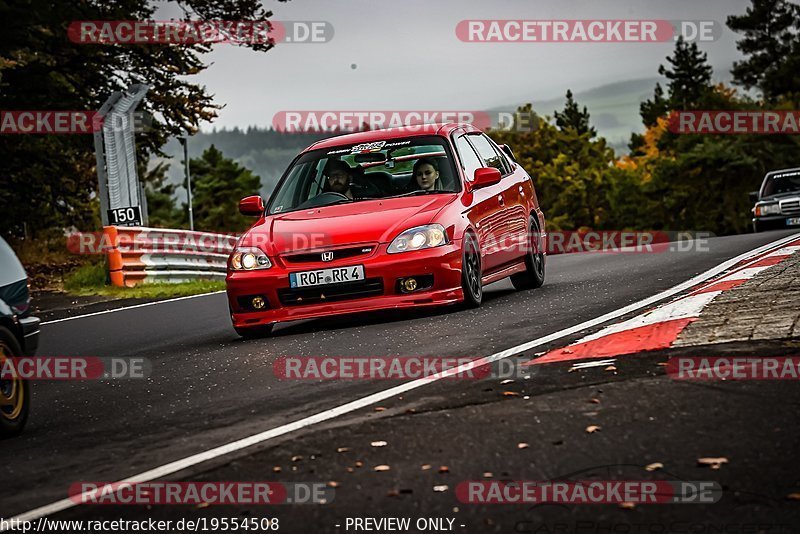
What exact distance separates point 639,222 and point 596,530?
81024 mm

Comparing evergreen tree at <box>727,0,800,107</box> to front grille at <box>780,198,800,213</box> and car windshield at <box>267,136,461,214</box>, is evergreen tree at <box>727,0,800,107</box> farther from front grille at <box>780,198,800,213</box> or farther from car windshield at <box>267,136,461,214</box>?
car windshield at <box>267,136,461,214</box>

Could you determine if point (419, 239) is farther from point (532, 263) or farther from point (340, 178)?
point (532, 263)

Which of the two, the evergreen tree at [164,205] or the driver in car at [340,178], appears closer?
the driver in car at [340,178]

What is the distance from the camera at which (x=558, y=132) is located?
9475cm

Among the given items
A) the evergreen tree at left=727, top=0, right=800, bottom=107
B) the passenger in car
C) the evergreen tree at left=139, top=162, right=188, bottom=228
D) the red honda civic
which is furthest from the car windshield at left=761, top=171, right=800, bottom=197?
the evergreen tree at left=139, top=162, right=188, bottom=228

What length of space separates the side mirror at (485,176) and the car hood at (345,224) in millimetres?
314

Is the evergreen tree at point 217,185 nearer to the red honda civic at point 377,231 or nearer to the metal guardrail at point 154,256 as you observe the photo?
the metal guardrail at point 154,256

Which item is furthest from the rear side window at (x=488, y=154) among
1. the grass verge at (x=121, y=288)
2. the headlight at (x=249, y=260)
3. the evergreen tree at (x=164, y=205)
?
the evergreen tree at (x=164, y=205)

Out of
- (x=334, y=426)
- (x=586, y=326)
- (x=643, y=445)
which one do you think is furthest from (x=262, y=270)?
(x=643, y=445)

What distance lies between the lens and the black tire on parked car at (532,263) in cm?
1236

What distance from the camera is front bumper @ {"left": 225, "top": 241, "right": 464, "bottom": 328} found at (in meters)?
9.94

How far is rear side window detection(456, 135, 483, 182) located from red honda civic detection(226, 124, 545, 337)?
0.06 ft

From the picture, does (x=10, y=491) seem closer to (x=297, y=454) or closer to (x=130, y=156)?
(x=297, y=454)

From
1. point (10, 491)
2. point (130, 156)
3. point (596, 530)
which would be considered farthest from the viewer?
point (130, 156)
